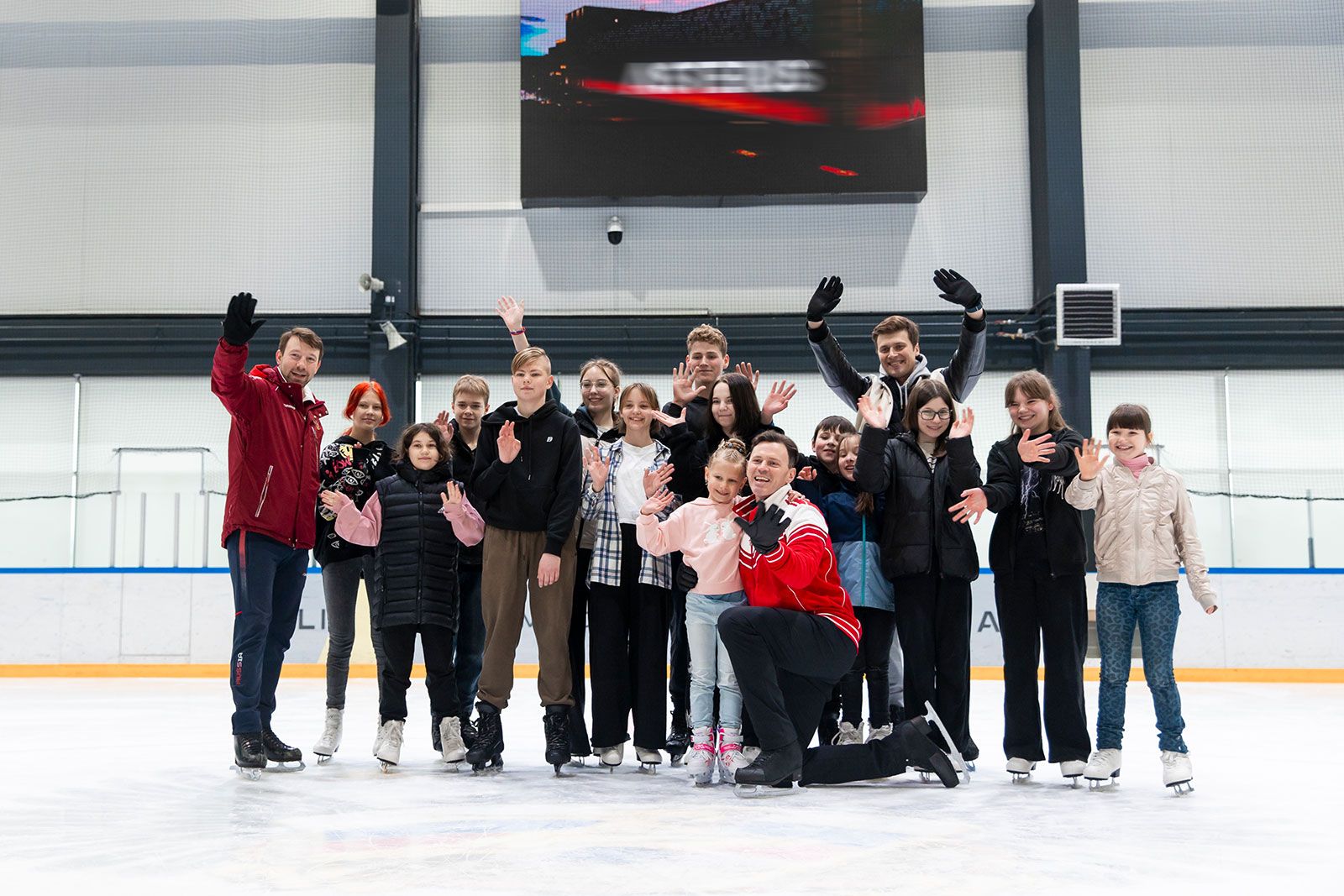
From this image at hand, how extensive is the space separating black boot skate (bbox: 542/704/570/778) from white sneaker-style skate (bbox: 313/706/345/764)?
0.84 m

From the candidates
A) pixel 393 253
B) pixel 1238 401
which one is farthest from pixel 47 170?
pixel 1238 401

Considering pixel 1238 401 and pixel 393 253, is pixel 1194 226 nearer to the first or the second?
pixel 1238 401

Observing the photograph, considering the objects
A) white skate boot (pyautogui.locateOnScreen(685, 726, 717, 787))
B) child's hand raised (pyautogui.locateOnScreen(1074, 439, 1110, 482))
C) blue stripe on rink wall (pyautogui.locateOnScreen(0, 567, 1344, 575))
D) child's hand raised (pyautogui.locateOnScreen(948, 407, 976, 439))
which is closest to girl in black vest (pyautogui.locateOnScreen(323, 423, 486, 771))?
white skate boot (pyautogui.locateOnScreen(685, 726, 717, 787))

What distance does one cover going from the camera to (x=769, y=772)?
3381mm

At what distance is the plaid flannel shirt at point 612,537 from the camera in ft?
12.8

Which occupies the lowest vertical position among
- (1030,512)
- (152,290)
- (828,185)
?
(1030,512)

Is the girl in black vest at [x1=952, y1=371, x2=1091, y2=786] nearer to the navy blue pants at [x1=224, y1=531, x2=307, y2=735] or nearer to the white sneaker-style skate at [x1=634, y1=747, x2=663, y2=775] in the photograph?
the white sneaker-style skate at [x1=634, y1=747, x2=663, y2=775]

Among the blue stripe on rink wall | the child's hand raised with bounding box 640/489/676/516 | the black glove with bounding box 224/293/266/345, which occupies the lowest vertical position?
the blue stripe on rink wall

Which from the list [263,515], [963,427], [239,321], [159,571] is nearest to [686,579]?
[963,427]

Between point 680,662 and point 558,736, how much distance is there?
59 centimetres

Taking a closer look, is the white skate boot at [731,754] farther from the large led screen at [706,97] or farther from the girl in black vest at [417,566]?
the large led screen at [706,97]

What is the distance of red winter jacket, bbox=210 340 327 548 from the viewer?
3.74 meters

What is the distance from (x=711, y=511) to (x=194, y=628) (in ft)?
21.0

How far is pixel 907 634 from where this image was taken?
3750 millimetres
